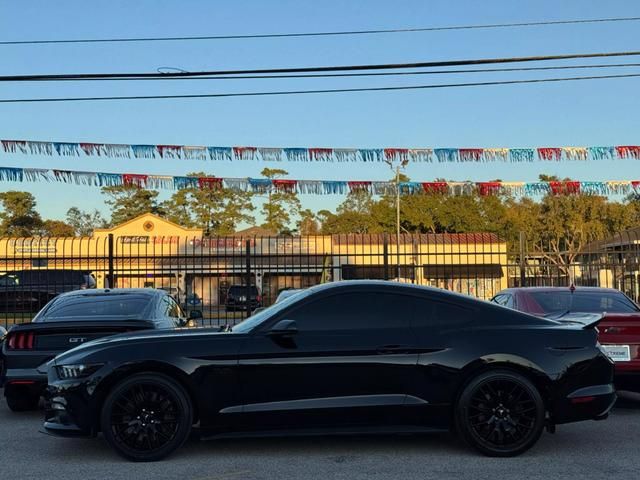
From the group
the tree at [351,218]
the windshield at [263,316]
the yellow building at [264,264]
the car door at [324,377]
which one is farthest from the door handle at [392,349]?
the tree at [351,218]

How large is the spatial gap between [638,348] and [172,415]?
4.77 m

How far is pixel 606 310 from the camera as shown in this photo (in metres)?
8.70

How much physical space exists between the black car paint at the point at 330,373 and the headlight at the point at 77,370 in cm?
4

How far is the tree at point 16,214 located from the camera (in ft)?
228

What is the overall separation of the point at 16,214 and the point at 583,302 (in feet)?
226

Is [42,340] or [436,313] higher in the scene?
[436,313]

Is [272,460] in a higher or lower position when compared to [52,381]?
Result: lower

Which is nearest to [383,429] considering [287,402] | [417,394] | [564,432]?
[417,394]

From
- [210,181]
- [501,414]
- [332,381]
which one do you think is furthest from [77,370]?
[210,181]

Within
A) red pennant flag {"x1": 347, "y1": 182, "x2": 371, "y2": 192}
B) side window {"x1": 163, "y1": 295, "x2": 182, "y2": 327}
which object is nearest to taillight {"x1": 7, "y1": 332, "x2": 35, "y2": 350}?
side window {"x1": 163, "y1": 295, "x2": 182, "y2": 327}

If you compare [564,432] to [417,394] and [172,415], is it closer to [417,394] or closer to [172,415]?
[417,394]

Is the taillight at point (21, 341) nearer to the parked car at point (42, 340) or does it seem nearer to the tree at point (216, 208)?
the parked car at point (42, 340)

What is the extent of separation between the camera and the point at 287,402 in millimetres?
5832

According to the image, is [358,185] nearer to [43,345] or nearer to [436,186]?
[436,186]
